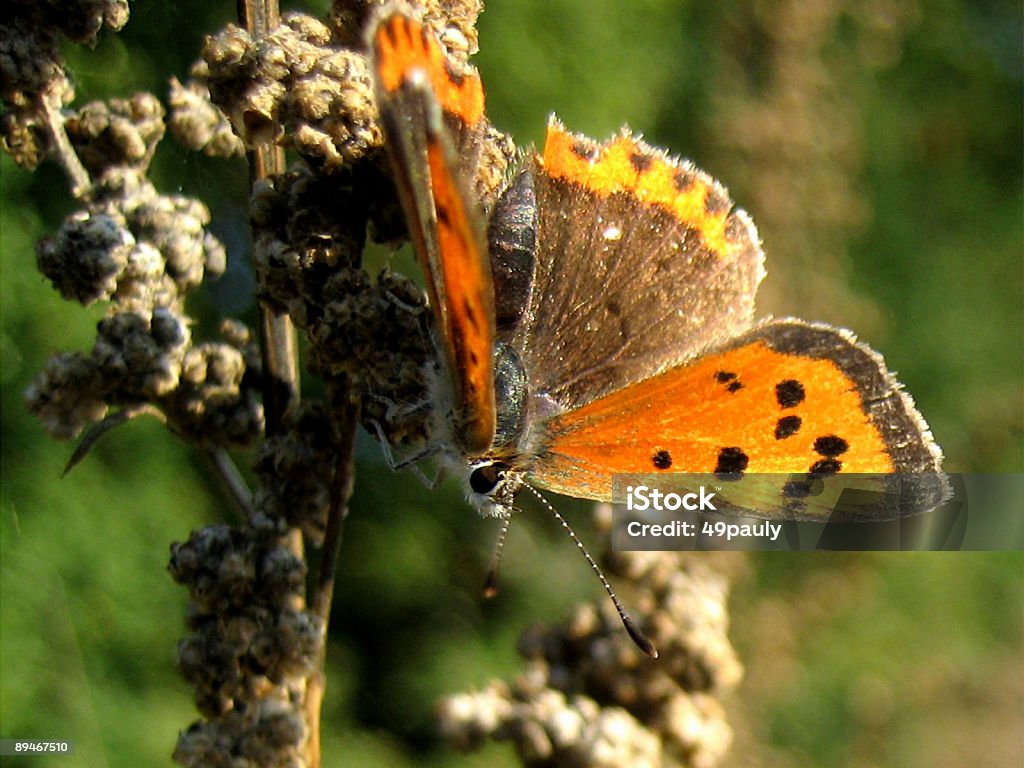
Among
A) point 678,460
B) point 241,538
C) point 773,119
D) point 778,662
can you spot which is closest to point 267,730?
point 241,538

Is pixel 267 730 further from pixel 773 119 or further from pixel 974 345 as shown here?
pixel 974 345

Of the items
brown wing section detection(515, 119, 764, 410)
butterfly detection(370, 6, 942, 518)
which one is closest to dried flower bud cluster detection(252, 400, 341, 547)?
butterfly detection(370, 6, 942, 518)

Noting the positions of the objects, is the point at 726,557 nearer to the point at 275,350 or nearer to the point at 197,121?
the point at 275,350

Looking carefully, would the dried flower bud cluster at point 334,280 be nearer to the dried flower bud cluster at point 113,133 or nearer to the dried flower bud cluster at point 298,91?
the dried flower bud cluster at point 298,91

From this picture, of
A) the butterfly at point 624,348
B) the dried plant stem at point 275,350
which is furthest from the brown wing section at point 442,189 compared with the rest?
the dried plant stem at point 275,350

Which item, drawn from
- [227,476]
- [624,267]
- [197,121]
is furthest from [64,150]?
[624,267]

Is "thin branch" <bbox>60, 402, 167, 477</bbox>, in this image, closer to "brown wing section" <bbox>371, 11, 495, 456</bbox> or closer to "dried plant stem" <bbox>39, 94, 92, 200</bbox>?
"dried plant stem" <bbox>39, 94, 92, 200</bbox>
